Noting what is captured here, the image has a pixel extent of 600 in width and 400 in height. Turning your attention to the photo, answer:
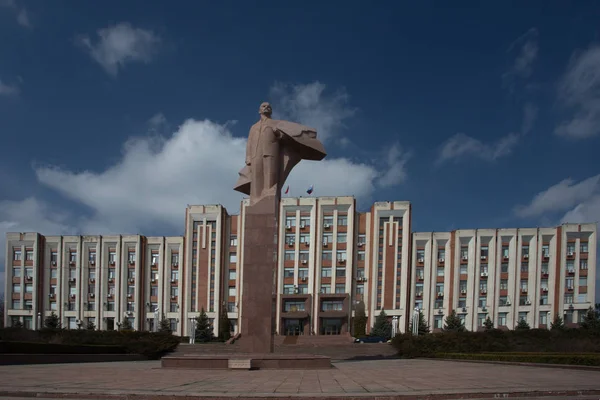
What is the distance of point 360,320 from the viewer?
4284cm

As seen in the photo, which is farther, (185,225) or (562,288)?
(185,225)

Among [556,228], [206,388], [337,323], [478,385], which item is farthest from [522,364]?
[556,228]

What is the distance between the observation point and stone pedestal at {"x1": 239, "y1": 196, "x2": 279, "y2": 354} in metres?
13.8

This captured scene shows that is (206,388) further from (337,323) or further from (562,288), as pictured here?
(562,288)

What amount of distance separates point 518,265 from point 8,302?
47.6 m

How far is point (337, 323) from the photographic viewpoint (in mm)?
43781

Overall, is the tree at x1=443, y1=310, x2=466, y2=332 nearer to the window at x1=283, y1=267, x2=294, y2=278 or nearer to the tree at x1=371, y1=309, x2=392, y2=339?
the tree at x1=371, y1=309, x2=392, y2=339

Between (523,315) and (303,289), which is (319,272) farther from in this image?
(523,315)

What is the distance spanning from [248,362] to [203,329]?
3282 cm

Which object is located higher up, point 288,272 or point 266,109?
point 266,109

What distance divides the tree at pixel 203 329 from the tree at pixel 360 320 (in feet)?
41.6

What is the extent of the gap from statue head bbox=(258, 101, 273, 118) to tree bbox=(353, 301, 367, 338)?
3079 cm

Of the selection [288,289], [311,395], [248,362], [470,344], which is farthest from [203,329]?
[311,395]

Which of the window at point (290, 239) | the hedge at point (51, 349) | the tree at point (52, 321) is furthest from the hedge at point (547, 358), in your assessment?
the tree at point (52, 321)
